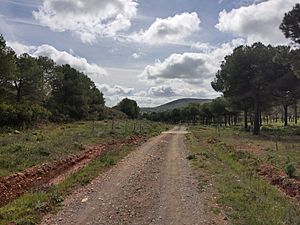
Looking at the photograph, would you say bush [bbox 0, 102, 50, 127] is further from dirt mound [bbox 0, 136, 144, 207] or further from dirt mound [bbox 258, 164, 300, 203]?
dirt mound [bbox 258, 164, 300, 203]

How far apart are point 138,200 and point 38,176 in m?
6.29

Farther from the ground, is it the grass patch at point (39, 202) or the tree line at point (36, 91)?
the tree line at point (36, 91)

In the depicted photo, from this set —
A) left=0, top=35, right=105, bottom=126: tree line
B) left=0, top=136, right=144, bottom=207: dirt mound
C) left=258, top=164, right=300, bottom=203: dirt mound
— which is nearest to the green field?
left=258, top=164, right=300, bottom=203: dirt mound

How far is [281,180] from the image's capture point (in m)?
15.6

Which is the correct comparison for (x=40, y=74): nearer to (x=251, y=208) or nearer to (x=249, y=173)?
(x=249, y=173)

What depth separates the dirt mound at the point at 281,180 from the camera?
13.9 m

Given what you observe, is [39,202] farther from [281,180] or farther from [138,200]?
[281,180]

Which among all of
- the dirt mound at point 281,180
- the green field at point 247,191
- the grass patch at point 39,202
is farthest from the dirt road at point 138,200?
the dirt mound at point 281,180

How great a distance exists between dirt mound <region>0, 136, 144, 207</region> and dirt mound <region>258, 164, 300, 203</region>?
9174 mm

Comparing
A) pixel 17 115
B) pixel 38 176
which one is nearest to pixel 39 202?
pixel 38 176

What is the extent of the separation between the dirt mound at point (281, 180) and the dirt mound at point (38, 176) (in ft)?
30.1

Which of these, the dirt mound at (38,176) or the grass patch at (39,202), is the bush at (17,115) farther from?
the grass patch at (39,202)

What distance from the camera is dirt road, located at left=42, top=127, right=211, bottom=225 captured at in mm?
10188

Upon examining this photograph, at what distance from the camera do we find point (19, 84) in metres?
61.3
